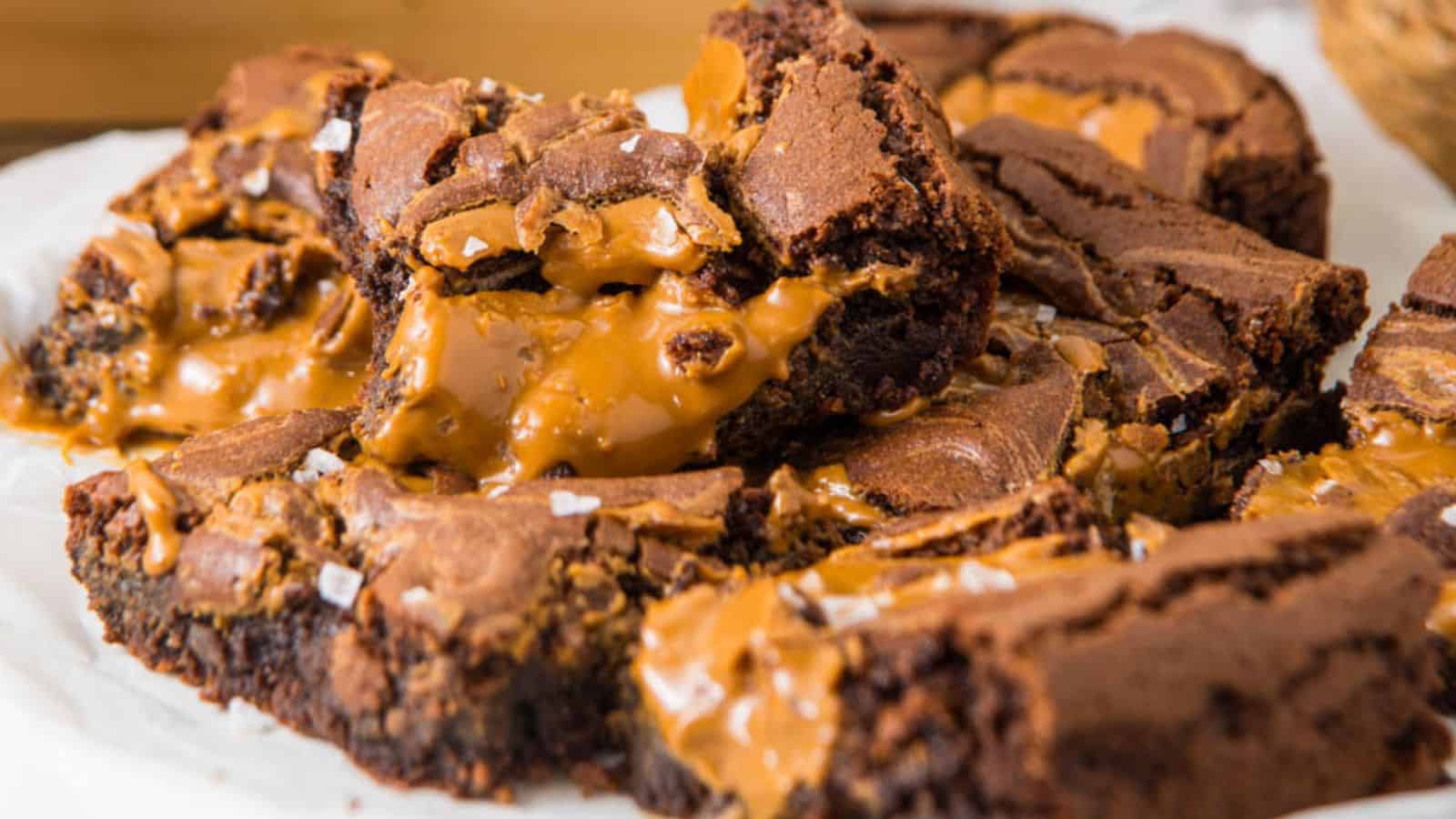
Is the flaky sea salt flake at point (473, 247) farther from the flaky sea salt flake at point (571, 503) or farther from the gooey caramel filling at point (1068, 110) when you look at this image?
the gooey caramel filling at point (1068, 110)

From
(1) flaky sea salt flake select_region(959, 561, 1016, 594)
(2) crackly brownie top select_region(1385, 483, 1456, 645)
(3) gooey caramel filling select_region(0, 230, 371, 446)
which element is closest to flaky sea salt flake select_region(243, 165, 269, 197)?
(3) gooey caramel filling select_region(0, 230, 371, 446)

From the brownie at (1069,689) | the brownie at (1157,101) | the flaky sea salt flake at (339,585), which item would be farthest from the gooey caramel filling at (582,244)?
the brownie at (1157,101)

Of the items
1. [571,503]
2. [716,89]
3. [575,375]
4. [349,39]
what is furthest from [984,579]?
[349,39]

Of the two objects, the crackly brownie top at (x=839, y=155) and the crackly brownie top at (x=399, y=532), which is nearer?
the crackly brownie top at (x=399, y=532)

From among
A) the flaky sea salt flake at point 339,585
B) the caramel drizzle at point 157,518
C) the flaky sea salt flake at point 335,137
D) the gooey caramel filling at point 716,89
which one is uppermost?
the gooey caramel filling at point 716,89

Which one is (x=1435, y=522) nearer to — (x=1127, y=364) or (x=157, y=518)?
(x=1127, y=364)

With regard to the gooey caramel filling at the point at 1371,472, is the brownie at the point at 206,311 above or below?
below

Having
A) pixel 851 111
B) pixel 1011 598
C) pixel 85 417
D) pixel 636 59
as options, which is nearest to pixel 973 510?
pixel 1011 598
